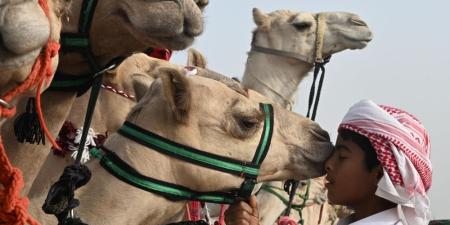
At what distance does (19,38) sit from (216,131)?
1.65 meters

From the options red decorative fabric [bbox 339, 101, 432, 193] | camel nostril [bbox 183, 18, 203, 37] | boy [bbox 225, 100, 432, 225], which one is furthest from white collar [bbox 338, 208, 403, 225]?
camel nostril [bbox 183, 18, 203, 37]

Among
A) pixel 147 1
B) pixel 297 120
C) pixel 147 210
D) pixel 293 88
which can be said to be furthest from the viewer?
pixel 293 88

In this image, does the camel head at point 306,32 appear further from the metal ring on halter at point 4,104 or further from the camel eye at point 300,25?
the metal ring on halter at point 4,104

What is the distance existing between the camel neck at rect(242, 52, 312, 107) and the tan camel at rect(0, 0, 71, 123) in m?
4.61

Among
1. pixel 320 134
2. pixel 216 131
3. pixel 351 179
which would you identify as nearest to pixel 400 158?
pixel 351 179

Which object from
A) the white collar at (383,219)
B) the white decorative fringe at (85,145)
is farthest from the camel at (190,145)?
the white decorative fringe at (85,145)

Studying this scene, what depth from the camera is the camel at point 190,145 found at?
3.71 m

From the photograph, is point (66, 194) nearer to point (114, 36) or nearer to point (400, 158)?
point (114, 36)

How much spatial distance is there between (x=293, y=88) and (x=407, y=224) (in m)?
3.46

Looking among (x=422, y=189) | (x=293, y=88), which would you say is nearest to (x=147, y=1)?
(x=422, y=189)

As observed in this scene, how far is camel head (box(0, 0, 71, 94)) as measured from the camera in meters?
2.28

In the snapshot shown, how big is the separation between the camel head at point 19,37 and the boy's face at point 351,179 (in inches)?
63.1

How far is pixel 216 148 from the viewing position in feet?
12.6

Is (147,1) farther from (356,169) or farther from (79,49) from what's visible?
(356,169)
